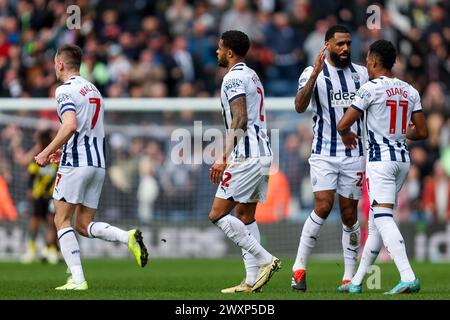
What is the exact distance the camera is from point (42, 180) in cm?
1973

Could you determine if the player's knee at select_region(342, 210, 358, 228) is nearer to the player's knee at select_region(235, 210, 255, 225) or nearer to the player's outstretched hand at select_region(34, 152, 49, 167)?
the player's knee at select_region(235, 210, 255, 225)

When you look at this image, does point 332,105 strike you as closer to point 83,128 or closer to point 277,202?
point 83,128

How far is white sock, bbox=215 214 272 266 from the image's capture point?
36.9 ft

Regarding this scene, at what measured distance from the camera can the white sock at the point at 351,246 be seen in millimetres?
11961

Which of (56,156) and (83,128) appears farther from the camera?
(56,156)

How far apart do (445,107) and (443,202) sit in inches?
84.2

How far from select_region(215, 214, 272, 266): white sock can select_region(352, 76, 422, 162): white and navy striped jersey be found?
139cm

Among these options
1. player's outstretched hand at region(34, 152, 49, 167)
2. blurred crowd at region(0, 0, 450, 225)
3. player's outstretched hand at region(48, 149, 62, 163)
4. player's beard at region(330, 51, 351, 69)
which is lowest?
player's outstretched hand at region(34, 152, 49, 167)

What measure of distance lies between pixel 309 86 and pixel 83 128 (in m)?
2.35

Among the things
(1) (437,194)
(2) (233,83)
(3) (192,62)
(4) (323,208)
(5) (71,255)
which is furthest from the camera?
(3) (192,62)

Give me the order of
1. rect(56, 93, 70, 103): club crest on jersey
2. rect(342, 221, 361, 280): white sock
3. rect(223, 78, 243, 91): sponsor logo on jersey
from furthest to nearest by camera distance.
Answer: rect(342, 221, 361, 280): white sock → rect(56, 93, 70, 103): club crest on jersey → rect(223, 78, 243, 91): sponsor logo on jersey

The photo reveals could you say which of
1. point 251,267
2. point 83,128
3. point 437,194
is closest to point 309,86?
point 251,267

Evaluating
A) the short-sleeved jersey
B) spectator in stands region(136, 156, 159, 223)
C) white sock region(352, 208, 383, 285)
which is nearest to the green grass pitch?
white sock region(352, 208, 383, 285)
